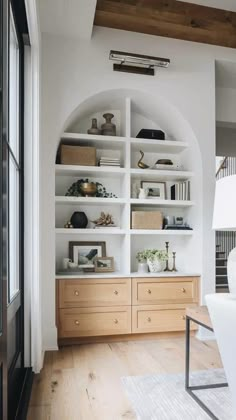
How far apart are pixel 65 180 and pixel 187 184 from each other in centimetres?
138

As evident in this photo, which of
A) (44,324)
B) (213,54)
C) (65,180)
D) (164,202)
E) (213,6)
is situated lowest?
(44,324)

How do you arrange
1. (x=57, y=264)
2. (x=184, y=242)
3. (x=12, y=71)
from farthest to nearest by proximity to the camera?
(x=184, y=242) → (x=57, y=264) → (x=12, y=71)

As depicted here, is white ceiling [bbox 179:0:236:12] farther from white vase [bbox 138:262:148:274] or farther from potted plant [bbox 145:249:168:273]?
white vase [bbox 138:262:148:274]

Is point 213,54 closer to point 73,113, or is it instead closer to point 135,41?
point 135,41

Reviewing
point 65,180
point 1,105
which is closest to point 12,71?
point 1,105

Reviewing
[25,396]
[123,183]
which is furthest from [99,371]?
[123,183]

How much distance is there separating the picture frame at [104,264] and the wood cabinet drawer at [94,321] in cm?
41

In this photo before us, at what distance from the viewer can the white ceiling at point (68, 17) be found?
269 cm

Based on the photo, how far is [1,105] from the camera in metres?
1.17

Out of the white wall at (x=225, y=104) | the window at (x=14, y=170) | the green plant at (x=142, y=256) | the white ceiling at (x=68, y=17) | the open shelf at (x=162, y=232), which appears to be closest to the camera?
the window at (x=14, y=170)

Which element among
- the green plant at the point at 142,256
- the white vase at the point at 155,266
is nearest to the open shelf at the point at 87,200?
the green plant at the point at 142,256

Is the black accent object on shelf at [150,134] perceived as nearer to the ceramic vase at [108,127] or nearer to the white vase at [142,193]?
the ceramic vase at [108,127]

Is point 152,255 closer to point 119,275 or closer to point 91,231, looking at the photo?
point 119,275

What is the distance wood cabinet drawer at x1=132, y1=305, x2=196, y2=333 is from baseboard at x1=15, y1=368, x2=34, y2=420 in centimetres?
119
